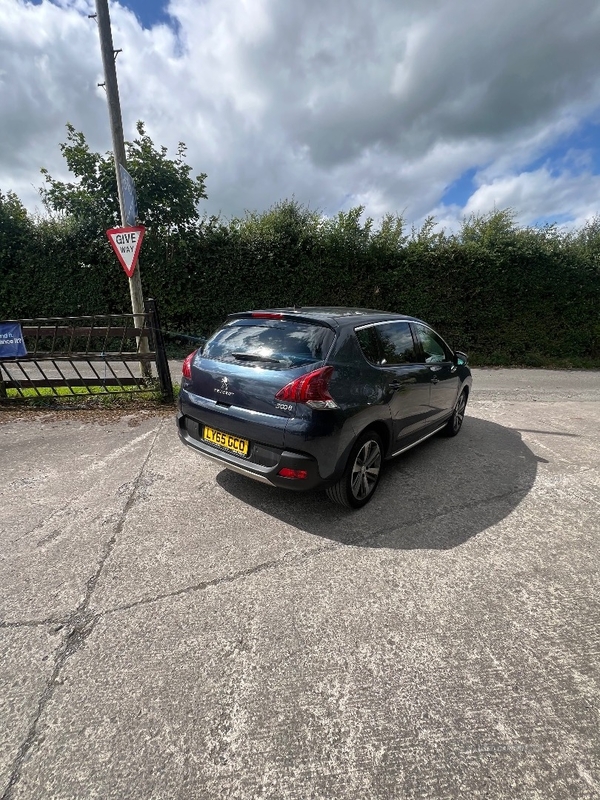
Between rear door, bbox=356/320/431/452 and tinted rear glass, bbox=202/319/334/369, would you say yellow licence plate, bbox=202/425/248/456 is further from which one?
rear door, bbox=356/320/431/452

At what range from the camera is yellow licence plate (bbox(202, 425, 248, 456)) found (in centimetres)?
299

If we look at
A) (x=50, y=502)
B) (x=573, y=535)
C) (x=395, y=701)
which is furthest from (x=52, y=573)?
(x=573, y=535)

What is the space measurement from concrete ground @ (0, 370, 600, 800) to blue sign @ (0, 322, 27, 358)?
2.72 m

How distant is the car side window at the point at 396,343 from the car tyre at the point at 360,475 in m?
0.76

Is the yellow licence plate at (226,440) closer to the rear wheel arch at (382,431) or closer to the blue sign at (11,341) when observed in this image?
the rear wheel arch at (382,431)

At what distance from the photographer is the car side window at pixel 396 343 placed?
11.6ft

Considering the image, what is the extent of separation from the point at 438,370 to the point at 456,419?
115 centimetres

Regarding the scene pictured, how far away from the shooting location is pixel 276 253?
976cm

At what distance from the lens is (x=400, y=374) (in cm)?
357

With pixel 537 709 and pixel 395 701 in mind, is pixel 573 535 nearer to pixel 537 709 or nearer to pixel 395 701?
pixel 537 709

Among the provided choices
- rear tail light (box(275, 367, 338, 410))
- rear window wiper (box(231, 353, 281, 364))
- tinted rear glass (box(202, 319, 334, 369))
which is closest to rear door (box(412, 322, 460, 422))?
tinted rear glass (box(202, 319, 334, 369))

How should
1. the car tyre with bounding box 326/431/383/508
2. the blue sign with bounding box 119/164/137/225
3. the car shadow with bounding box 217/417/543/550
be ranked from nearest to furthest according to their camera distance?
the car shadow with bounding box 217/417/543/550
the car tyre with bounding box 326/431/383/508
the blue sign with bounding box 119/164/137/225

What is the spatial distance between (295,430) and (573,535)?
238 centimetres

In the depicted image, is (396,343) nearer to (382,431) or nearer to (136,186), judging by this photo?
(382,431)
